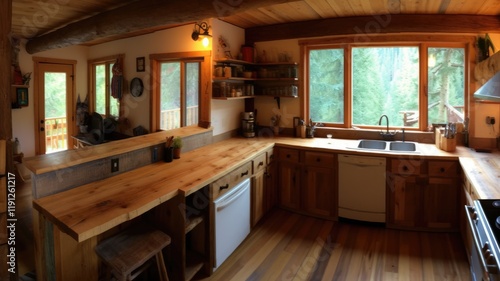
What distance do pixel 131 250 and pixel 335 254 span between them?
71.7 inches

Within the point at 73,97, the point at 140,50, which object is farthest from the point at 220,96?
the point at 73,97

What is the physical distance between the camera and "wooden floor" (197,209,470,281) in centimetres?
245

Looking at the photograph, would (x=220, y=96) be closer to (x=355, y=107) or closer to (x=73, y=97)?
(x=355, y=107)

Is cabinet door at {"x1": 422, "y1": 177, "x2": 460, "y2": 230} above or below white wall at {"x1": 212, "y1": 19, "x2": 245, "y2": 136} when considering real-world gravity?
below

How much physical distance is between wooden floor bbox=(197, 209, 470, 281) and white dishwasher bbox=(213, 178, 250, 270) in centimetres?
12

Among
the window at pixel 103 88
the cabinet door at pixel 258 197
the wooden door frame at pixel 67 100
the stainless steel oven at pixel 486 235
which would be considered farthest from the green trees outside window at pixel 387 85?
the wooden door frame at pixel 67 100

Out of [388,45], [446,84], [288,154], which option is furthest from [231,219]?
[446,84]

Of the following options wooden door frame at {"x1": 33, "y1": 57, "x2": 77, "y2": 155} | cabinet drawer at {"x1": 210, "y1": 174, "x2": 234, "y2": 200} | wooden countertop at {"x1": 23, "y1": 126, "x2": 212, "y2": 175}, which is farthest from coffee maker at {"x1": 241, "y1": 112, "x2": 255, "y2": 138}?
wooden door frame at {"x1": 33, "y1": 57, "x2": 77, "y2": 155}

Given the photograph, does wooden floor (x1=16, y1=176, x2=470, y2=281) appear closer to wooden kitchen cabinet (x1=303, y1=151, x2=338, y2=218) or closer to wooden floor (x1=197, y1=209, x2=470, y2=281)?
wooden floor (x1=197, y1=209, x2=470, y2=281)

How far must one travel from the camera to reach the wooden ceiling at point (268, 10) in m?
2.79

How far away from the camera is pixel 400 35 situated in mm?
3512

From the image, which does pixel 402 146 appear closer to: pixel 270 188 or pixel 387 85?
pixel 387 85

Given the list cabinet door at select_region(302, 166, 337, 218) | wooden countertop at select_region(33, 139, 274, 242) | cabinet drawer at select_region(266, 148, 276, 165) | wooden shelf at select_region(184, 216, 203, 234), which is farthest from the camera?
cabinet drawer at select_region(266, 148, 276, 165)

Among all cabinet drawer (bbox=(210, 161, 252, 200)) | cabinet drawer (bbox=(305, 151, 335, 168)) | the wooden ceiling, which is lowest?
cabinet drawer (bbox=(210, 161, 252, 200))
